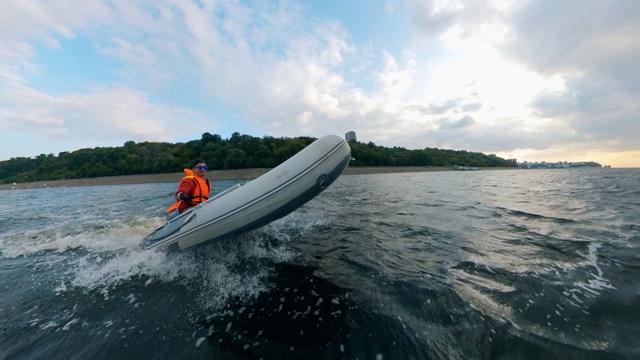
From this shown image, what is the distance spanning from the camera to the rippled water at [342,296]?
2744mm

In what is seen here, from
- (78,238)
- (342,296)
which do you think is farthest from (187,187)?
(78,238)

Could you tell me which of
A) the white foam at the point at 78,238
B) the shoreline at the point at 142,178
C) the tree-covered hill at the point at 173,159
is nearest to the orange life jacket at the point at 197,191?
the white foam at the point at 78,238

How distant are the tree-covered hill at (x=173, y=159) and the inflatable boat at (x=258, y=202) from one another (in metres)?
52.1

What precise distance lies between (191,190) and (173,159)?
61061 mm

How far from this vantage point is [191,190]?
5.75 metres

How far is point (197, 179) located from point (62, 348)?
355 cm

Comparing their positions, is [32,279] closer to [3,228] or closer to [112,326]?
[112,326]

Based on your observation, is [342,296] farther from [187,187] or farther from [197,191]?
[187,187]

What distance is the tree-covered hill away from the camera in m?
57.5

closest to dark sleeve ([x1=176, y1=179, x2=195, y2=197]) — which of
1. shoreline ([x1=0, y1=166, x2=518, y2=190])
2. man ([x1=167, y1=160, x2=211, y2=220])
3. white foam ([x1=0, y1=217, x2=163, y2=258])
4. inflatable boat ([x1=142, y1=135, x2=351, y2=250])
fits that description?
man ([x1=167, y1=160, x2=211, y2=220])

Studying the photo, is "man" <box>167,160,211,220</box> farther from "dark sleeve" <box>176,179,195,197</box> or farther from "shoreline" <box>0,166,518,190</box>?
"shoreline" <box>0,166,518,190</box>

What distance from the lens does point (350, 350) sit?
269cm

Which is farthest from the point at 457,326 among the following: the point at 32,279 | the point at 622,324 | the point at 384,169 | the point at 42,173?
the point at 42,173

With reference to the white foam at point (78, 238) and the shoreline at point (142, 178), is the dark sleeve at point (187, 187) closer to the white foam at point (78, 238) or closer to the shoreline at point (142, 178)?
the white foam at point (78, 238)
